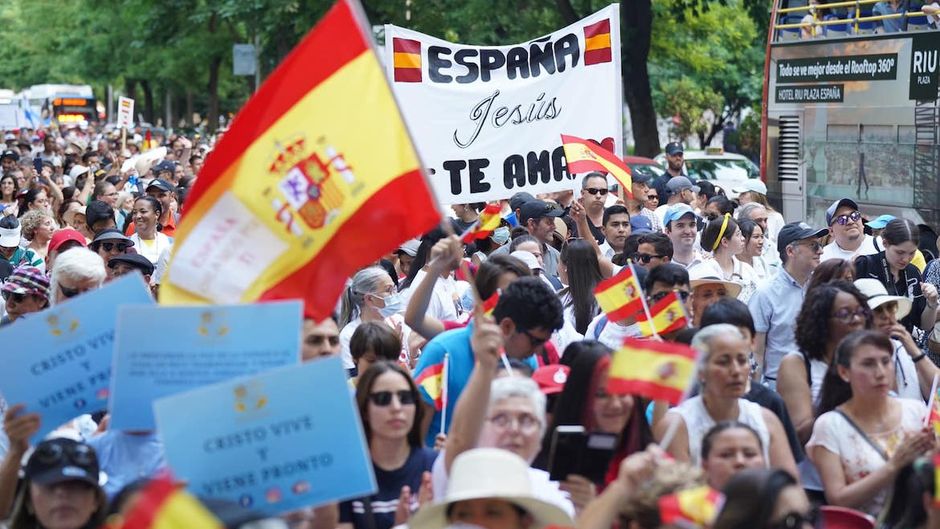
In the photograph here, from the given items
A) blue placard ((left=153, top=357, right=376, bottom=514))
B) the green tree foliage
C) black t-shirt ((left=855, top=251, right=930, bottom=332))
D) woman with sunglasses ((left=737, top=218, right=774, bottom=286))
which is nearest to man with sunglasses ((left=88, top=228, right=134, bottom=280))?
woman with sunglasses ((left=737, top=218, right=774, bottom=286))

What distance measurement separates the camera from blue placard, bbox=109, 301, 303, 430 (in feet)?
17.0

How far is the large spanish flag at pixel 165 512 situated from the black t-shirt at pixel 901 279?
24.8ft

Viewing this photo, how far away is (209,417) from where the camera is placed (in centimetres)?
472

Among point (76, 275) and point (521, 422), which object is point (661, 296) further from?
point (76, 275)

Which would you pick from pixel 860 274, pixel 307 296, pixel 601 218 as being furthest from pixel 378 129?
pixel 601 218

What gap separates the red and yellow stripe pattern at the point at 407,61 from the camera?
12.4 m

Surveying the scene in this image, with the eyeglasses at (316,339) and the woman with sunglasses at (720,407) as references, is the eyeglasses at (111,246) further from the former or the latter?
the woman with sunglasses at (720,407)

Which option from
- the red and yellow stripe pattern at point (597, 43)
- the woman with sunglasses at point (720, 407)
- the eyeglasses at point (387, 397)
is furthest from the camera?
the red and yellow stripe pattern at point (597, 43)

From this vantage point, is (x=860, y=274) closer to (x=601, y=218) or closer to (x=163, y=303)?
(x=601, y=218)

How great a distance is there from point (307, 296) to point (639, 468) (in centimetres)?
155

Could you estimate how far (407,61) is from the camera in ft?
40.8

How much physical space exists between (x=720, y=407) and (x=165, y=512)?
3.15 m

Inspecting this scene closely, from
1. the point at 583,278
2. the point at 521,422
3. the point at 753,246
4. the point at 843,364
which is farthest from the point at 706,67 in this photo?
the point at 521,422

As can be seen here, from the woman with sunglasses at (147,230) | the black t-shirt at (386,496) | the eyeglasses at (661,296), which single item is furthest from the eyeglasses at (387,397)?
the woman with sunglasses at (147,230)
